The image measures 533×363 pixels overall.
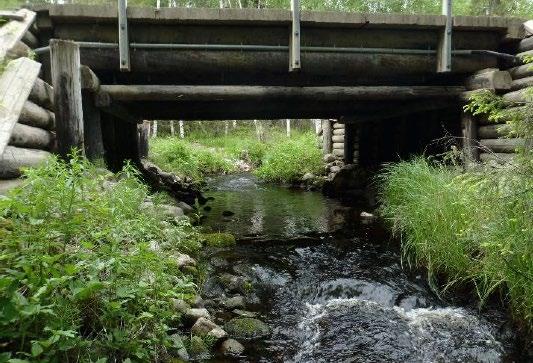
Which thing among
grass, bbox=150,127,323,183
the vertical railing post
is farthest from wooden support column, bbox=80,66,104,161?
grass, bbox=150,127,323,183

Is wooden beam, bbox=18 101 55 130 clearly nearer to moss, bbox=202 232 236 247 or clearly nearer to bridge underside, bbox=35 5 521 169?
bridge underside, bbox=35 5 521 169

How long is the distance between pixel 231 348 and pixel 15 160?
253 centimetres

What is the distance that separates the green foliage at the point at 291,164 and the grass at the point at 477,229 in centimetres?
831

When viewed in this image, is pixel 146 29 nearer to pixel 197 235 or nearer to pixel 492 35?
pixel 197 235

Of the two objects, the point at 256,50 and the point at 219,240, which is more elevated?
the point at 256,50

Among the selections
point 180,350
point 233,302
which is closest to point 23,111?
point 233,302

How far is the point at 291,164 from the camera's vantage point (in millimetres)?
14906

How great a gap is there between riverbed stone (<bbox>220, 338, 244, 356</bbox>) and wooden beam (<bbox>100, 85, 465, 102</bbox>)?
4.20 m

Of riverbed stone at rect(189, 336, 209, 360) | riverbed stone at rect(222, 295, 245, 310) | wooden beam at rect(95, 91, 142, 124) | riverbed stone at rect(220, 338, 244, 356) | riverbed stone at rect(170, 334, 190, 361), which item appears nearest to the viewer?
riverbed stone at rect(170, 334, 190, 361)

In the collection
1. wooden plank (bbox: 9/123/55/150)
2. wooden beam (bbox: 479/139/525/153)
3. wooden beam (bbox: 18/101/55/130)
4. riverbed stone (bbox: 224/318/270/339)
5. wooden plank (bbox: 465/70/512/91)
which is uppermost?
wooden plank (bbox: 465/70/512/91)

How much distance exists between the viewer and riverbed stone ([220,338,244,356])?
3.17m

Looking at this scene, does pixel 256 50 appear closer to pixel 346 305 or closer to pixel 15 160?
pixel 15 160

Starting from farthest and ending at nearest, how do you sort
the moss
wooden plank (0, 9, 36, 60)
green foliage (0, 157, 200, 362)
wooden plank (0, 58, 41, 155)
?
1. the moss
2. wooden plank (0, 9, 36, 60)
3. wooden plank (0, 58, 41, 155)
4. green foliage (0, 157, 200, 362)

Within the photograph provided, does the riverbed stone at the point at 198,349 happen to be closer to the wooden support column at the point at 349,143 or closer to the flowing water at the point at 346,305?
the flowing water at the point at 346,305
